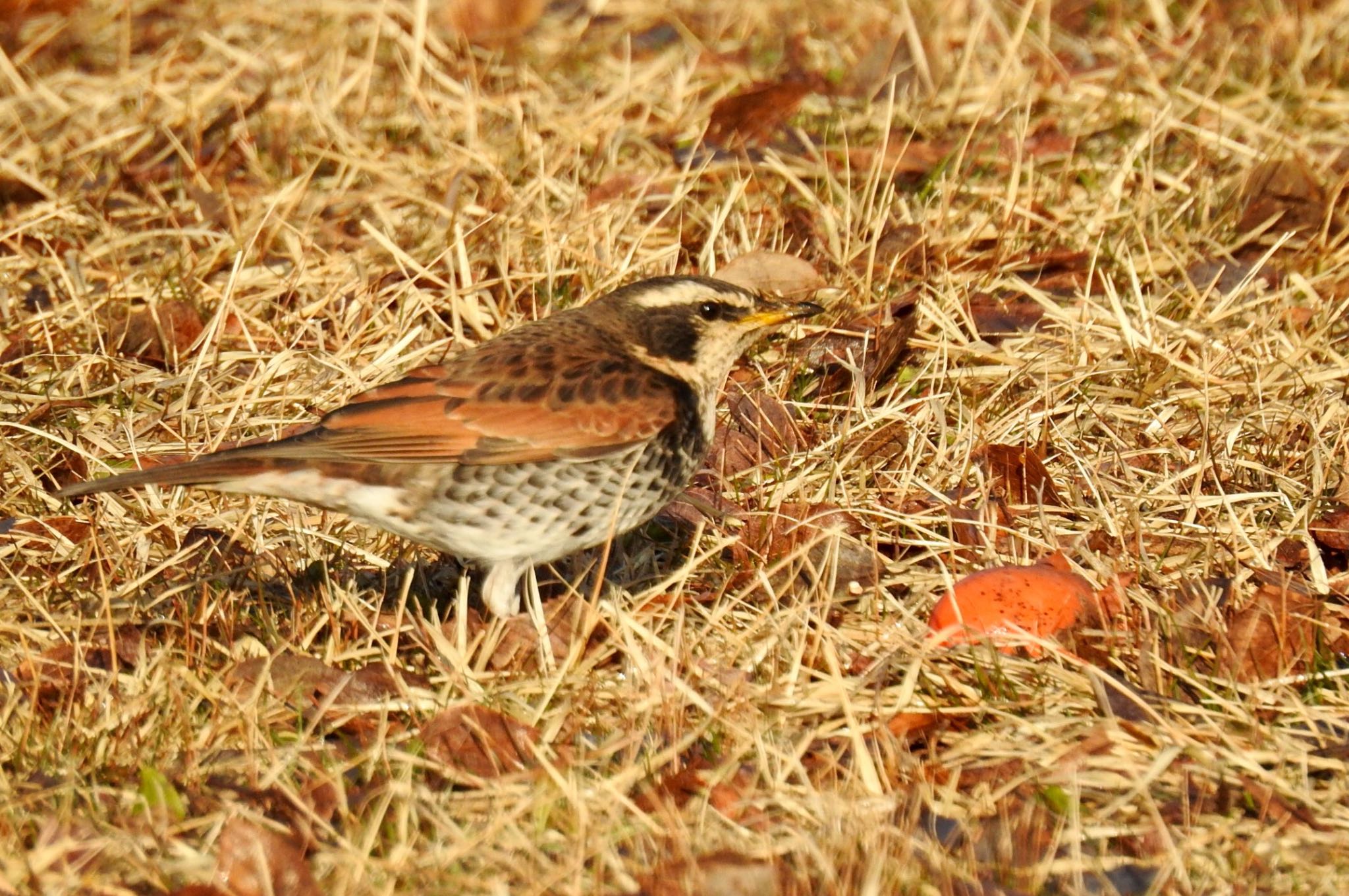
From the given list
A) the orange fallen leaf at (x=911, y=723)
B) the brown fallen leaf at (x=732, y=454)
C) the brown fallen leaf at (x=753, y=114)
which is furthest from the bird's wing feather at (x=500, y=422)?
the brown fallen leaf at (x=753, y=114)

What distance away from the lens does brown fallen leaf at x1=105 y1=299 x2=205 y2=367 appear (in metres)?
6.59

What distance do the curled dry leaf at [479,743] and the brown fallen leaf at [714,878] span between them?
0.59 metres

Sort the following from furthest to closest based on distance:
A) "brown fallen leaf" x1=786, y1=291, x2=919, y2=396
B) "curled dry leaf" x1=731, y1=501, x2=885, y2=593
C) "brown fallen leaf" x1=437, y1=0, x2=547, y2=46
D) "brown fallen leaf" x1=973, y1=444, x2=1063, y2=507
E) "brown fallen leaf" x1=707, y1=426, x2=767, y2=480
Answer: "brown fallen leaf" x1=437, y1=0, x2=547, y2=46 → "brown fallen leaf" x1=786, y1=291, x2=919, y2=396 → "brown fallen leaf" x1=707, y1=426, x2=767, y2=480 → "brown fallen leaf" x1=973, y1=444, x2=1063, y2=507 → "curled dry leaf" x1=731, y1=501, x2=885, y2=593

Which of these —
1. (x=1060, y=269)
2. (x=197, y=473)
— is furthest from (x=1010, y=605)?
(x=1060, y=269)

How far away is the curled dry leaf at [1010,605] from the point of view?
4.73 meters

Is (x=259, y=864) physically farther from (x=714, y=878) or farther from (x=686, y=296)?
(x=686, y=296)

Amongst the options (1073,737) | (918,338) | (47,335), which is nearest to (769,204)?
(918,338)

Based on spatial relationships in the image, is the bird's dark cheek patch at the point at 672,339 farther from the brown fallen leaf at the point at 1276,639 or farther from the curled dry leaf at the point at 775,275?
the brown fallen leaf at the point at 1276,639

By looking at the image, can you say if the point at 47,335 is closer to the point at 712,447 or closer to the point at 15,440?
the point at 15,440

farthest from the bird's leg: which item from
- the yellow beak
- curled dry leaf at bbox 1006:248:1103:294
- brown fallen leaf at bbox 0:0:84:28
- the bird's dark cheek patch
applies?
brown fallen leaf at bbox 0:0:84:28

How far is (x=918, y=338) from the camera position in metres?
6.60

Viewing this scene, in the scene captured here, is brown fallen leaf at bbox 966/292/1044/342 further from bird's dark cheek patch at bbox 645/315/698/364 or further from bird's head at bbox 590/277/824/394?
bird's dark cheek patch at bbox 645/315/698/364

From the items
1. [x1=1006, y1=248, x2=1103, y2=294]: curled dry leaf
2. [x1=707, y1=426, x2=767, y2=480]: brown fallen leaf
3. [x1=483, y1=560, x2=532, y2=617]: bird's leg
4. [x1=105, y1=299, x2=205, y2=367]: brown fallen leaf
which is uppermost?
[x1=105, y1=299, x2=205, y2=367]: brown fallen leaf

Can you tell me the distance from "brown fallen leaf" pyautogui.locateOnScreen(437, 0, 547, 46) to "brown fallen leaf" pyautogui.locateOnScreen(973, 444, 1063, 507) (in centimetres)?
473
